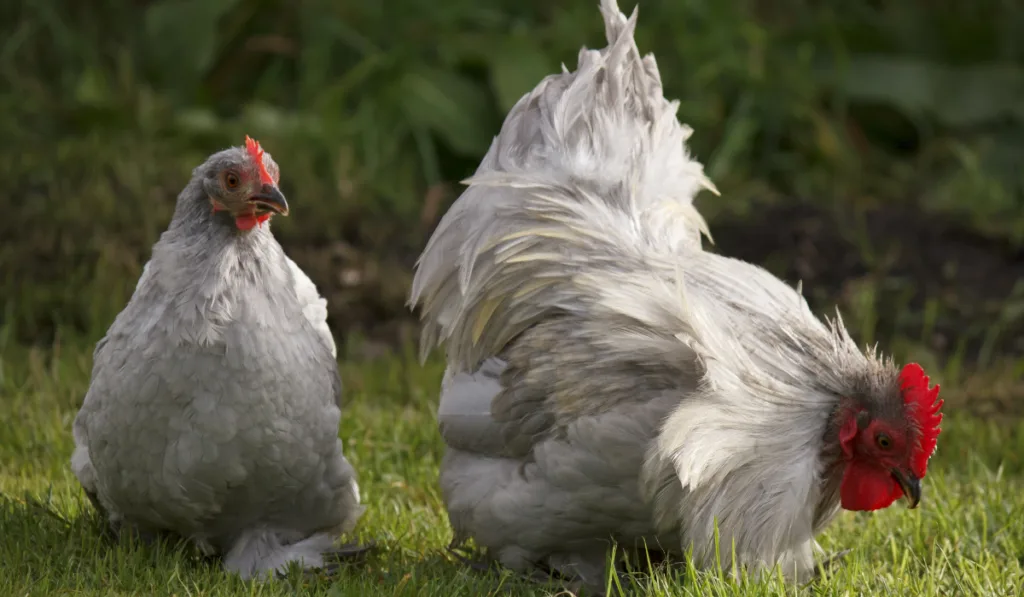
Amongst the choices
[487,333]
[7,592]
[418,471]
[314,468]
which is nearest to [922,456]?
[487,333]

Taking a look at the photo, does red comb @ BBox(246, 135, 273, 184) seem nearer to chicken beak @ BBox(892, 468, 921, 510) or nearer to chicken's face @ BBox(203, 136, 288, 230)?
chicken's face @ BBox(203, 136, 288, 230)

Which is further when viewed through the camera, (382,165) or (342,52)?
(342,52)

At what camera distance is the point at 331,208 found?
805 centimetres

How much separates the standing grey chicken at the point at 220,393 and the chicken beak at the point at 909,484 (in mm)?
1712

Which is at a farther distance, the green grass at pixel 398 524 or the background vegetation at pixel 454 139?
the background vegetation at pixel 454 139

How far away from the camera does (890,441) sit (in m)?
3.99

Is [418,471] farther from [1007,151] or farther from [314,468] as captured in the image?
[1007,151]

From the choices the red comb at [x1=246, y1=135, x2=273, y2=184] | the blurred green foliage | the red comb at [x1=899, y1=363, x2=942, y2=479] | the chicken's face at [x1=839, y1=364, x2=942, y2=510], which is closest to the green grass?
the chicken's face at [x1=839, y1=364, x2=942, y2=510]

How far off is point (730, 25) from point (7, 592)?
21.9ft

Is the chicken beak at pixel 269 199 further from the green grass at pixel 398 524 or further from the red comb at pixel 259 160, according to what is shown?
the green grass at pixel 398 524

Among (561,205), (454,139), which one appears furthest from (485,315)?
(454,139)

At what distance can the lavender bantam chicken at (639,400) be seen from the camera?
A: 399 centimetres

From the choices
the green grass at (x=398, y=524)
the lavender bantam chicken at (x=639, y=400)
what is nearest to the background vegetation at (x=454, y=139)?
the green grass at (x=398, y=524)

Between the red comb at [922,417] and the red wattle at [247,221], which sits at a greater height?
the red wattle at [247,221]
